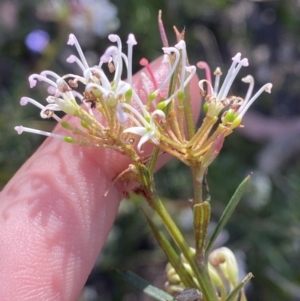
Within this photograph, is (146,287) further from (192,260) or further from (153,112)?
(153,112)

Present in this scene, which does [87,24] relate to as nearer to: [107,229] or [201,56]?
[201,56]

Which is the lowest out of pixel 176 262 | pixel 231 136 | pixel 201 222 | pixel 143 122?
pixel 231 136

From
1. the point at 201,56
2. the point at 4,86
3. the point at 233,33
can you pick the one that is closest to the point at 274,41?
the point at 233,33

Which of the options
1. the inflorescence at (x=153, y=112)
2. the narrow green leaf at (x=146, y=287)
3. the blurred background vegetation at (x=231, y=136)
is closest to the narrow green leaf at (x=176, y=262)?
the narrow green leaf at (x=146, y=287)

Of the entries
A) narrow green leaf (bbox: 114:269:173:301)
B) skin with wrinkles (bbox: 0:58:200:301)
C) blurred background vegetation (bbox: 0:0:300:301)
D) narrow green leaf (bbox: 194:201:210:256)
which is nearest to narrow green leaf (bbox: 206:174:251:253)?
narrow green leaf (bbox: 194:201:210:256)

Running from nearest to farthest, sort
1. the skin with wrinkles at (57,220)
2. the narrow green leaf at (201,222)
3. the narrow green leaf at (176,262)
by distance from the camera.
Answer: the narrow green leaf at (201,222)
the narrow green leaf at (176,262)
the skin with wrinkles at (57,220)

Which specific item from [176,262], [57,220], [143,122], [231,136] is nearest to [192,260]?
[176,262]

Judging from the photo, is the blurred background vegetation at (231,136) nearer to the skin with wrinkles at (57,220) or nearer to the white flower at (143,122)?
the skin with wrinkles at (57,220)
